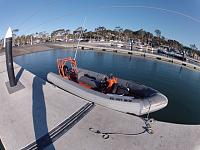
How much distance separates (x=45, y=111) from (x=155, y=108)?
525 cm

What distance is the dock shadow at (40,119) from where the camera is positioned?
22.4 feet

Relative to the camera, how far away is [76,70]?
1402 cm

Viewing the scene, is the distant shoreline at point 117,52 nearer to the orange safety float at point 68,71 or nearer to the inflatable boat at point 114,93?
the orange safety float at point 68,71

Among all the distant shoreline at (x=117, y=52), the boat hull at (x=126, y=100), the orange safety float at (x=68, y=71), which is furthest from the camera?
the distant shoreline at (x=117, y=52)

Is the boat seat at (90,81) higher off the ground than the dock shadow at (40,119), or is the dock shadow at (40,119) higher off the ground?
the boat seat at (90,81)

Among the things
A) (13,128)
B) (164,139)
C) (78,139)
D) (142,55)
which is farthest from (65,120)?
(142,55)

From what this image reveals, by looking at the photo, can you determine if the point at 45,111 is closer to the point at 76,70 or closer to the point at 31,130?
the point at 31,130

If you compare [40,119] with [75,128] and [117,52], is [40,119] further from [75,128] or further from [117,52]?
[117,52]

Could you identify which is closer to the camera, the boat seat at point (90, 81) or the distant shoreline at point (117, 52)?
the boat seat at point (90, 81)

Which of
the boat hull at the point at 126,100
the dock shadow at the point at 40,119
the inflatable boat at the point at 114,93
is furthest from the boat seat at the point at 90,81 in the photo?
the dock shadow at the point at 40,119

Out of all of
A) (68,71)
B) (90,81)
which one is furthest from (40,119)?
(68,71)

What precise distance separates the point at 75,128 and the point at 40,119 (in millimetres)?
1602

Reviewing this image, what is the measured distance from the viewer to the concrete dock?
6875 mm

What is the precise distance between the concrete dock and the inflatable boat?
0.37 meters
